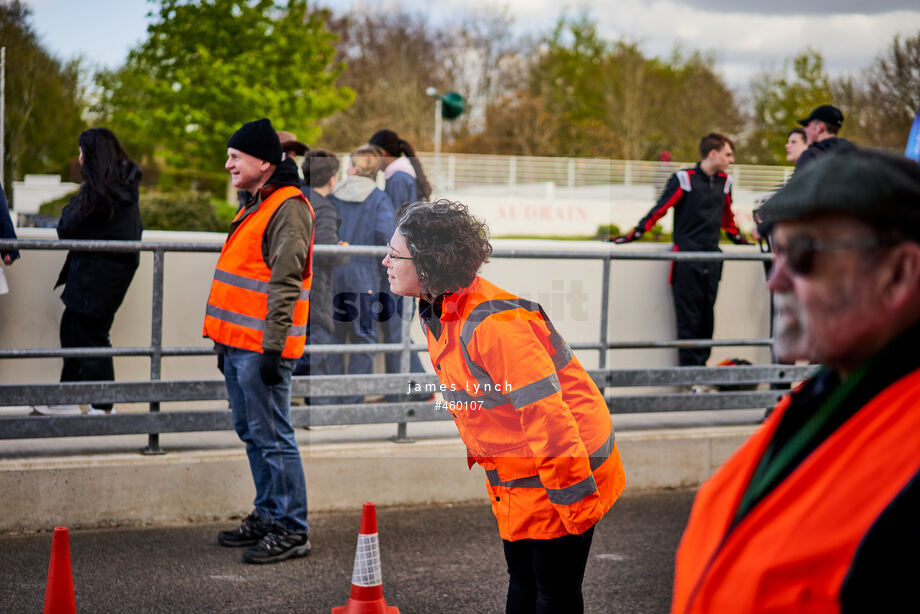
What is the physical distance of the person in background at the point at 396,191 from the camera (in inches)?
261

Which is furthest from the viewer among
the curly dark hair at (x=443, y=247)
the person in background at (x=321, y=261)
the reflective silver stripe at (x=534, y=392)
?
the person in background at (x=321, y=261)

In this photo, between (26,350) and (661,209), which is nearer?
(26,350)

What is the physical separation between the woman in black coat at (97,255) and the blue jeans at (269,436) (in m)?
1.58

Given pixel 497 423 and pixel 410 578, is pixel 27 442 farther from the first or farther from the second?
pixel 497 423

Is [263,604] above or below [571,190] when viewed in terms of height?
below

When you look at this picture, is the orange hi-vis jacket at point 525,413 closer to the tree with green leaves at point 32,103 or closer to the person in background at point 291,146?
the person in background at point 291,146

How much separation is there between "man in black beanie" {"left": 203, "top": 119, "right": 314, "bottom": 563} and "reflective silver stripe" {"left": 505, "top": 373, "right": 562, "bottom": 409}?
235 cm

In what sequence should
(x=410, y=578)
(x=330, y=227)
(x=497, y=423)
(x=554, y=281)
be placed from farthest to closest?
(x=554, y=281) → (x=330, y=227) → (x=410, y=578) → (x=497, y=423)

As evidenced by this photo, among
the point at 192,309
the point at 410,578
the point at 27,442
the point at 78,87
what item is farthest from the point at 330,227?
the point at 78,87

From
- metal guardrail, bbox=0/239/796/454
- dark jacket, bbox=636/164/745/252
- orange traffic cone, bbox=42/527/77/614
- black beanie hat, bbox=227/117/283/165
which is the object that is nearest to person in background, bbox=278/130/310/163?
metal guardrail, bbox=0/239/796/454

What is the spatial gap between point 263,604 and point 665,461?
3.33m

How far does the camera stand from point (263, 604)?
4.68m

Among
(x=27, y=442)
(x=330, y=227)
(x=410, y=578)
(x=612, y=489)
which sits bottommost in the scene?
(x=410, y=578)

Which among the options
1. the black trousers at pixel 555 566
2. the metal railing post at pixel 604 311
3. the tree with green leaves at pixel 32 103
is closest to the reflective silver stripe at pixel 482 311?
the black trousers at pixel 555 566
